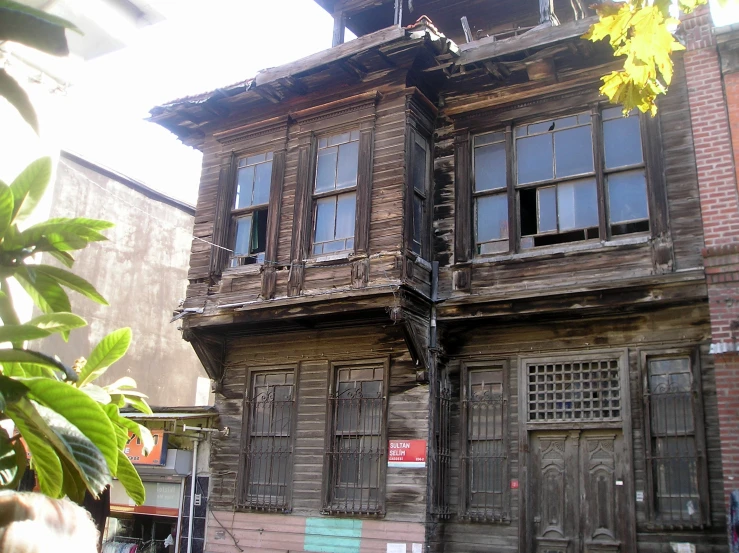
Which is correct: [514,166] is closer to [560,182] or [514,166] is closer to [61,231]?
[560,182]

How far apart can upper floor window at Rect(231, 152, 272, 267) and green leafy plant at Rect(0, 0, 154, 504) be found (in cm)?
1070

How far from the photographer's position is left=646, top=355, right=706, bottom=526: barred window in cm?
952

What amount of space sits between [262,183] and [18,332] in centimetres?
1165

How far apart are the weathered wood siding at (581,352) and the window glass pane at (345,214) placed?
7.38 feet

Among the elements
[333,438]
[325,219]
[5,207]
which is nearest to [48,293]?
[5,207]

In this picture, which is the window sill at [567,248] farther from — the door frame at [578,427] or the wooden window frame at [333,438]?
the wooden window frame at [333,438]

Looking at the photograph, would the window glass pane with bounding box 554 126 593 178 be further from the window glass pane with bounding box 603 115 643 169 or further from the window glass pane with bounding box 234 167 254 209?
the window glass pane with bounding box 234 167 254 209

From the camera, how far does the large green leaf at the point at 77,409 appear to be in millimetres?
1757

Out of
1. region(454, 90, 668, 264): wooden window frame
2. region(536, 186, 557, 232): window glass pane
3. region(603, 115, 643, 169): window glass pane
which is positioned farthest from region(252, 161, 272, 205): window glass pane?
region(603, 115, 643, 169): window glass pane

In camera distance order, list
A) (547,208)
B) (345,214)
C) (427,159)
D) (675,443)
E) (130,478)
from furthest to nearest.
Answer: (427,159), (345,214), (547,208), (675,443), (130,478)

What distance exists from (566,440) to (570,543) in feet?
4.47

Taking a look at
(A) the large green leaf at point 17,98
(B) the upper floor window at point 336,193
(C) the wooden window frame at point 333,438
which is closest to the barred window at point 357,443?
(C) the wooden window frame at point 333,438

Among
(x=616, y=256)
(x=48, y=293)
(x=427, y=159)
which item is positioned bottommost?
(x=48, y=293)

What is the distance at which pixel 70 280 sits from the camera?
7.51ft
